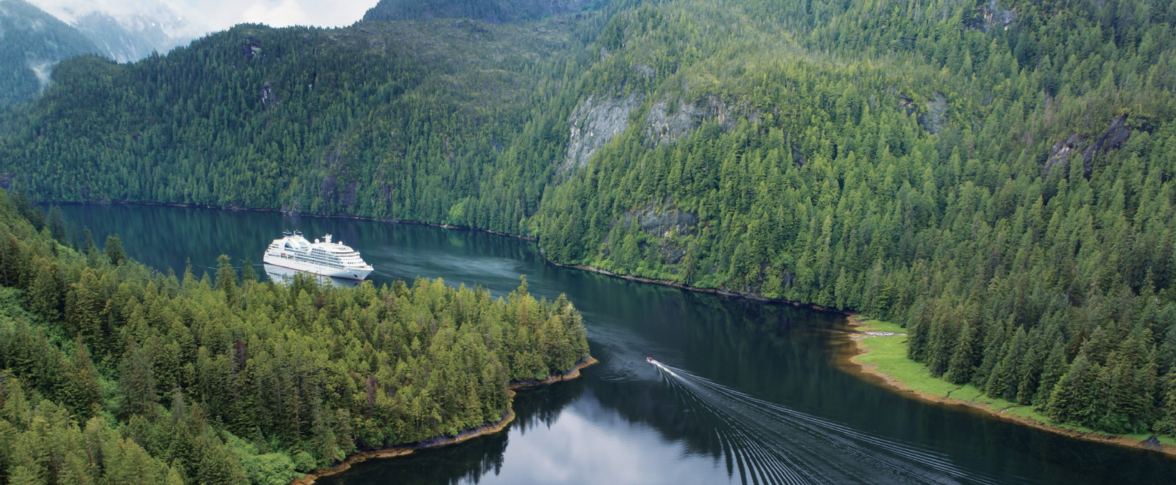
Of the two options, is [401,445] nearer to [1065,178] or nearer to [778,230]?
[778,230]

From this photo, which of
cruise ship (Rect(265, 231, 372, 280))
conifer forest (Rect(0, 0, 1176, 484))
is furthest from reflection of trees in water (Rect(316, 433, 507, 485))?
cruise ship (Rect(265, 231, 372, 280))

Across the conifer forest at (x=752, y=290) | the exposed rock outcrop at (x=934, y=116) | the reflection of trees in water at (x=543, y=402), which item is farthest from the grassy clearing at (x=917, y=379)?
the exposed rock outcrop at (x=934, y=116)

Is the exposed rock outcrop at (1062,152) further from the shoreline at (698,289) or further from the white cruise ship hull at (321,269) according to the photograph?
the white cruise ship hull at (321,269)

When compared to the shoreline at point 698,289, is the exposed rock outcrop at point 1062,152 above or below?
above

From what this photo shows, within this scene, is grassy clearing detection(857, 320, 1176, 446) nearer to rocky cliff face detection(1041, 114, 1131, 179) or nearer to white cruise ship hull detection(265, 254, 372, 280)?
rocky cliff face detection(1041, 114, 1131, 179)

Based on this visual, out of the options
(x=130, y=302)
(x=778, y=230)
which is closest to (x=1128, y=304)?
(x=778, y=230)

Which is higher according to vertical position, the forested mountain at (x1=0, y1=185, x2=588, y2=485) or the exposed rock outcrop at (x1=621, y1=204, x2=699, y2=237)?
the exposed rock outcrop at (x1=621, y1=204, x2=699, y2=237)
